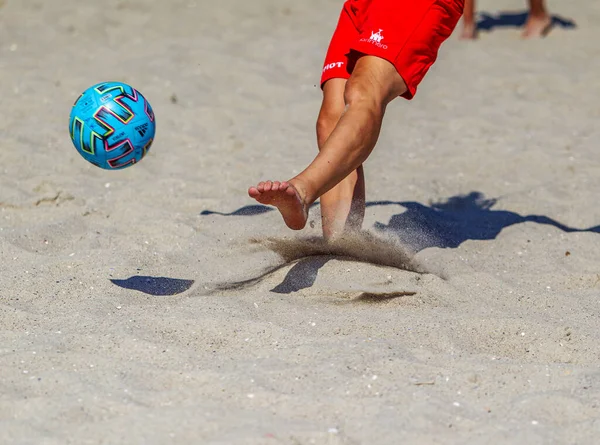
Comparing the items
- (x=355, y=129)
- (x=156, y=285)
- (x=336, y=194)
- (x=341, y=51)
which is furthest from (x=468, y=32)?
(x=156, y=285)

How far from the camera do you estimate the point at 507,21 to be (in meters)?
7.22

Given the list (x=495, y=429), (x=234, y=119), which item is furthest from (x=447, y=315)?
(x=234, y=119)

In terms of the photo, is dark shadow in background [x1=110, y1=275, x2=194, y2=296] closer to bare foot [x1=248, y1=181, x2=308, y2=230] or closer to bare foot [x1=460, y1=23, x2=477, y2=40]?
bare foot [x1=248, y1=181, x2=308, y2=230]

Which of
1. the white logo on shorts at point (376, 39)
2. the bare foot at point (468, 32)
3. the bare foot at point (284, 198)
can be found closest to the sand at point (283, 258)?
the bare foot at point (468, 32)

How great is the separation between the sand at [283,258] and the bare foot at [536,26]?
151 mm

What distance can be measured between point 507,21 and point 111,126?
5.15 m

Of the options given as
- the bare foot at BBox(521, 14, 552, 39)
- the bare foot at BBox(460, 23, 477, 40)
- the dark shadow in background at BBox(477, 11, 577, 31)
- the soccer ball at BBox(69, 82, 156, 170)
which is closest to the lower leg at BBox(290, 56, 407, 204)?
the soccer ball at BBox(69, 82, 156, 170)

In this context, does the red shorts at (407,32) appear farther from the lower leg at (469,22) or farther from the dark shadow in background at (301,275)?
the lower leg at (469,22)

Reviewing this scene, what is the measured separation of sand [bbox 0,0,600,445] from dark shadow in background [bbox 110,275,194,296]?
1cm

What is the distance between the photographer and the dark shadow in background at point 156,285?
121 inches

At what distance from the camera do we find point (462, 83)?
231 inches

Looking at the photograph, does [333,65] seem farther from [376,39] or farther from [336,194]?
[336,194]

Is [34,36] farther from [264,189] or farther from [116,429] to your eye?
[116,429]

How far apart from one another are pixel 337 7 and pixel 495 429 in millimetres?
5743
